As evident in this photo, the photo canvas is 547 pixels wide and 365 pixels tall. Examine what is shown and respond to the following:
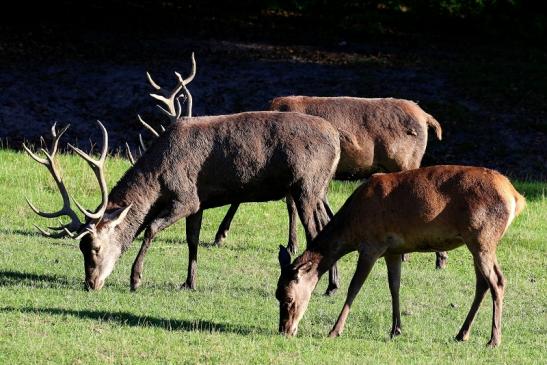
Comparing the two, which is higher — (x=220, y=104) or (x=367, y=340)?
(x=367, y=340)

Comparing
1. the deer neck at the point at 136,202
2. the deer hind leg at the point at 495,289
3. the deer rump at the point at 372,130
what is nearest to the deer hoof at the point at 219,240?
the deer rump at the point at 372,130

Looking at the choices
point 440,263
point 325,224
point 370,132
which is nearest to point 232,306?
point 325,224

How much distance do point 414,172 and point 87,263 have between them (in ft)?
11.1

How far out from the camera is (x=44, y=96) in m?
23.1

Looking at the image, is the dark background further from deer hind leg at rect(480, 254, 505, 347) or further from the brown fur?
deer hind leg at rect(480, 254, 505, 347)

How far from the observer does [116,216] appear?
39.5 feet

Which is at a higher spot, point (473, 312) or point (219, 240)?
point (473, 312)

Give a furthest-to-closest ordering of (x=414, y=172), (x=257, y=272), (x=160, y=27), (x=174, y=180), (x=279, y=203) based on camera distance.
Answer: (x=160, y=27), (x=279, y=203), (x=257, y=272), (x=174, y=180), (x=414, y=172)

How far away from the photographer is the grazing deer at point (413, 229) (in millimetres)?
9773

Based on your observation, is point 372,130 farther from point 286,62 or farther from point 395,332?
point 286,62

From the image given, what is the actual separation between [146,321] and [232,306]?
3.82 feet

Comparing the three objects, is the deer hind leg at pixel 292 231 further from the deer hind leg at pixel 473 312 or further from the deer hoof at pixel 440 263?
the deer hind leg at pixel 473 312

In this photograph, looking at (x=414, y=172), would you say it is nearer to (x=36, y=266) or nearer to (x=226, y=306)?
(x=226, y=306)

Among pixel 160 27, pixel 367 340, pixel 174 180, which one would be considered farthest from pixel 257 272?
pixel 160 27
